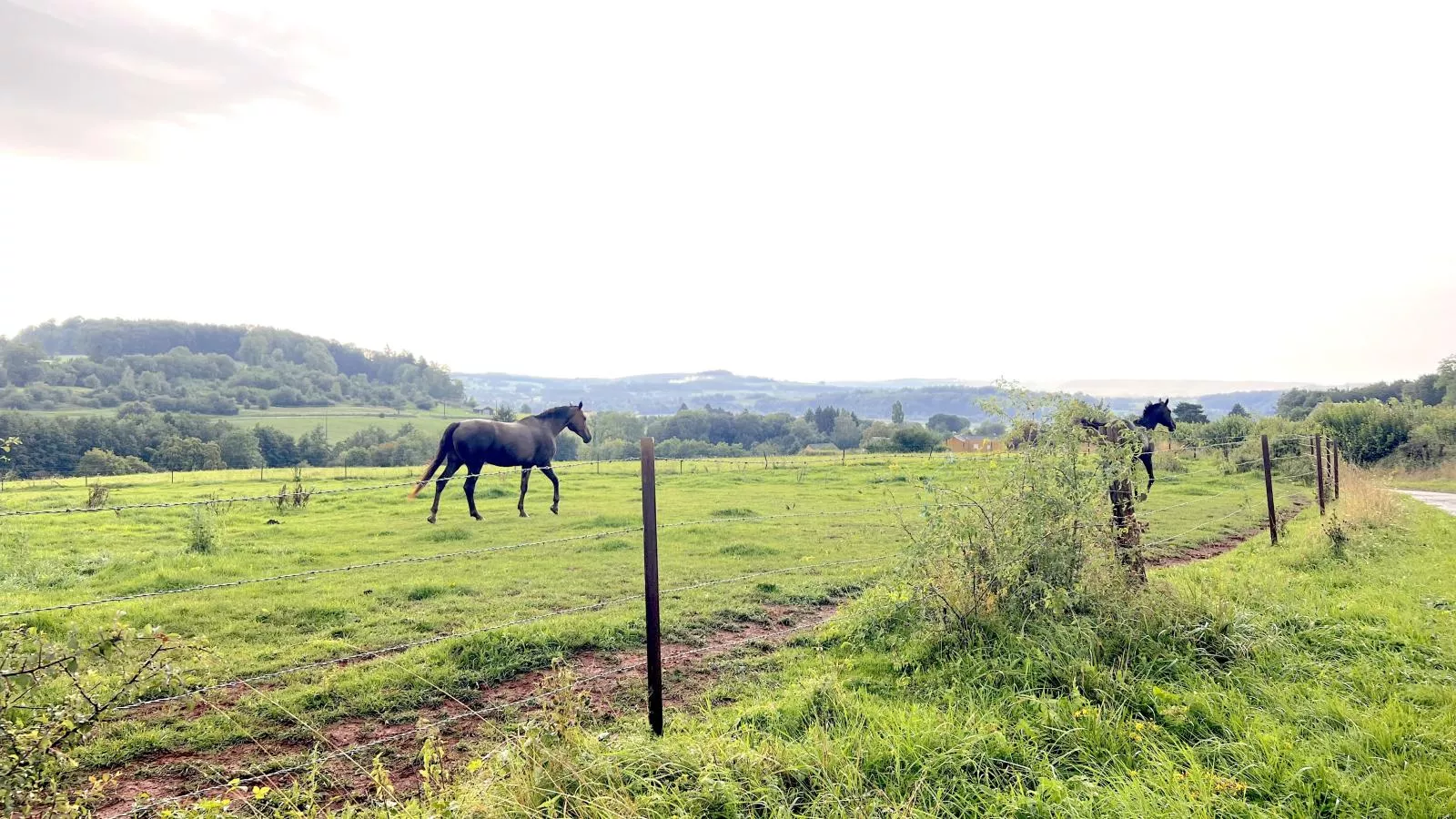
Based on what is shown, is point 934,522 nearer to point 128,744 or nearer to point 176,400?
point 128,744

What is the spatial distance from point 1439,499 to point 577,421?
21.0 m

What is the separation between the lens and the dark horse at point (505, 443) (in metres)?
→ 15.0

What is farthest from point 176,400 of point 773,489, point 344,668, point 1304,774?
point 1304,774

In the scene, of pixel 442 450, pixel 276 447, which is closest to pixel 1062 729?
pixel 442 450

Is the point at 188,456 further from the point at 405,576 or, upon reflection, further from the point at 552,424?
the point at 405,576

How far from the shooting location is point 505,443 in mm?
15859

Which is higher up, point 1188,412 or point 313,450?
point 1188,412

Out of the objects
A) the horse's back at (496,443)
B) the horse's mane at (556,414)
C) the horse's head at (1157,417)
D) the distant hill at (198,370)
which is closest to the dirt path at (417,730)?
the horse's back at (496,443)

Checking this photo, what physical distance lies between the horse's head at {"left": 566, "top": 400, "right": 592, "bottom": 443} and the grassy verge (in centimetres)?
1173

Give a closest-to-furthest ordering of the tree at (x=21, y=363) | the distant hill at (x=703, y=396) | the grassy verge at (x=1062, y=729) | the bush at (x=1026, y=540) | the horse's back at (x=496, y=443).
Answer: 1. the grassy verge at (x=1062, y=729)
2. the bush at (x=1026, y=540)
3. the horse's back at (x=496, y=443)
4. the tree at (x=21, y=363)
5. the distant hill at (x=703, y=396)

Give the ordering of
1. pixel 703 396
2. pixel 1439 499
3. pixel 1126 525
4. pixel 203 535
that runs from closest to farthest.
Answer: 1. pixel 1126 525
2. pixel 203 535
3. pixel 1439 499
4. pixel 703 396

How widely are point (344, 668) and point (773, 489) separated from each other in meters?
15.7

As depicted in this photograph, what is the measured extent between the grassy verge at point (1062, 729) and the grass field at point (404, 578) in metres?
1.51

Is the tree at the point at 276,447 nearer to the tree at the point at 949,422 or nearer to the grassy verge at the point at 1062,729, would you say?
the grassy verge at the point at 1062,729
